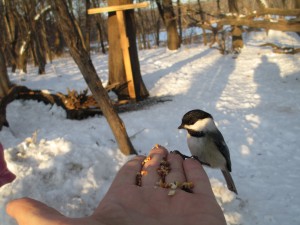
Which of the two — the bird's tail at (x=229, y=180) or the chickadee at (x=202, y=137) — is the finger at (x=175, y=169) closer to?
the chickadee at (x=202, y=137)

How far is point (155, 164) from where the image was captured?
2279 millimetres

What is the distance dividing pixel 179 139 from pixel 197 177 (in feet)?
11.2

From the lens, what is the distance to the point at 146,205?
1.81 meters

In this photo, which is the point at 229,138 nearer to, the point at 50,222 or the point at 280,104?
the point at 280,104

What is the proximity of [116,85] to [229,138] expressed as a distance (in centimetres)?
316

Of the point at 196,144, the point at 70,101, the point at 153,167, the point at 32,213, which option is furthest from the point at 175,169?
the point at 70,101

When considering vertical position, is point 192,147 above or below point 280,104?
above

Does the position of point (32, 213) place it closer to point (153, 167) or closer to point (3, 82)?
point (153, 167)

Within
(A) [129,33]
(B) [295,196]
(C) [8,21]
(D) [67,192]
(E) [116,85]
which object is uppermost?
(C) [8,21]

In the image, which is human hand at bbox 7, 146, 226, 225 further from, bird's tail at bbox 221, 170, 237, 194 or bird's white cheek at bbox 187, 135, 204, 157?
bird's tail at bbox 221, 170, 237, 194

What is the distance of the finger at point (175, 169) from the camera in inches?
84.5

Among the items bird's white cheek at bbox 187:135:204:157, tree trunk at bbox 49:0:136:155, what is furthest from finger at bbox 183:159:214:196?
tree trunk at bbox 49:0:136:155

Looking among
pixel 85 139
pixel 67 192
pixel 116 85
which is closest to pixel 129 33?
pixel 116 85

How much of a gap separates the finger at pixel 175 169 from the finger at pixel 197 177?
0.03 m
